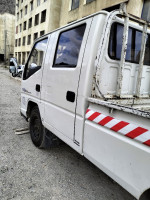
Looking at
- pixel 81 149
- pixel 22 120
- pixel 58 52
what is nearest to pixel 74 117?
pixel 81 149

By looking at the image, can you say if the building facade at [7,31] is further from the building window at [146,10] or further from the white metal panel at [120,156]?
the white metal panel at [120,156]

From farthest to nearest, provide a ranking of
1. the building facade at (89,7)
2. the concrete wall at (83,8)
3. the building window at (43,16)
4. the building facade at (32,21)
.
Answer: the building window at (43,16), the building facade at (32,21), the concrete wall at (83,8), the building facade at (89,7)

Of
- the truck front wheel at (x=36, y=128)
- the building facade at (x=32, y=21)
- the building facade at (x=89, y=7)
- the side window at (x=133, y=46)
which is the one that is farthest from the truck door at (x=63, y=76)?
the building facade at (x=32, y=21)

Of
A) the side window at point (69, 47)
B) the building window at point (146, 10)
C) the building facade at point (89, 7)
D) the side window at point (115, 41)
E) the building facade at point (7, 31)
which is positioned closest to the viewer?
the side window at point (115, 41)

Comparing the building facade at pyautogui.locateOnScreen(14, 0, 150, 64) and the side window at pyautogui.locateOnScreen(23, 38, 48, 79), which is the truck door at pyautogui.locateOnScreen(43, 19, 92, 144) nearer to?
the side window at pyautogui.locateOnScreen(23, 38, 48, 79)

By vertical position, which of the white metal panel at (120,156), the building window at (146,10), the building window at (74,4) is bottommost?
the white metal panel at (120,156)

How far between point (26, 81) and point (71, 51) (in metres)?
1.66

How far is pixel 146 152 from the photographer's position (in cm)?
130

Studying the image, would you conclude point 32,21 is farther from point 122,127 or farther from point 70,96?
point 122,127

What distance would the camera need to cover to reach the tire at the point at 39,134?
310 centimetres

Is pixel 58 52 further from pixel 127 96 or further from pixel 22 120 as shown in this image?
pixel 22 120

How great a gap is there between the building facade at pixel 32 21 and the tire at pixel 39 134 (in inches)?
824

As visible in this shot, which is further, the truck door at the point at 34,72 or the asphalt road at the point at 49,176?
the truck door at the point at 34,72

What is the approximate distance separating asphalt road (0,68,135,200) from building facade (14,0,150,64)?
10.4 metres
